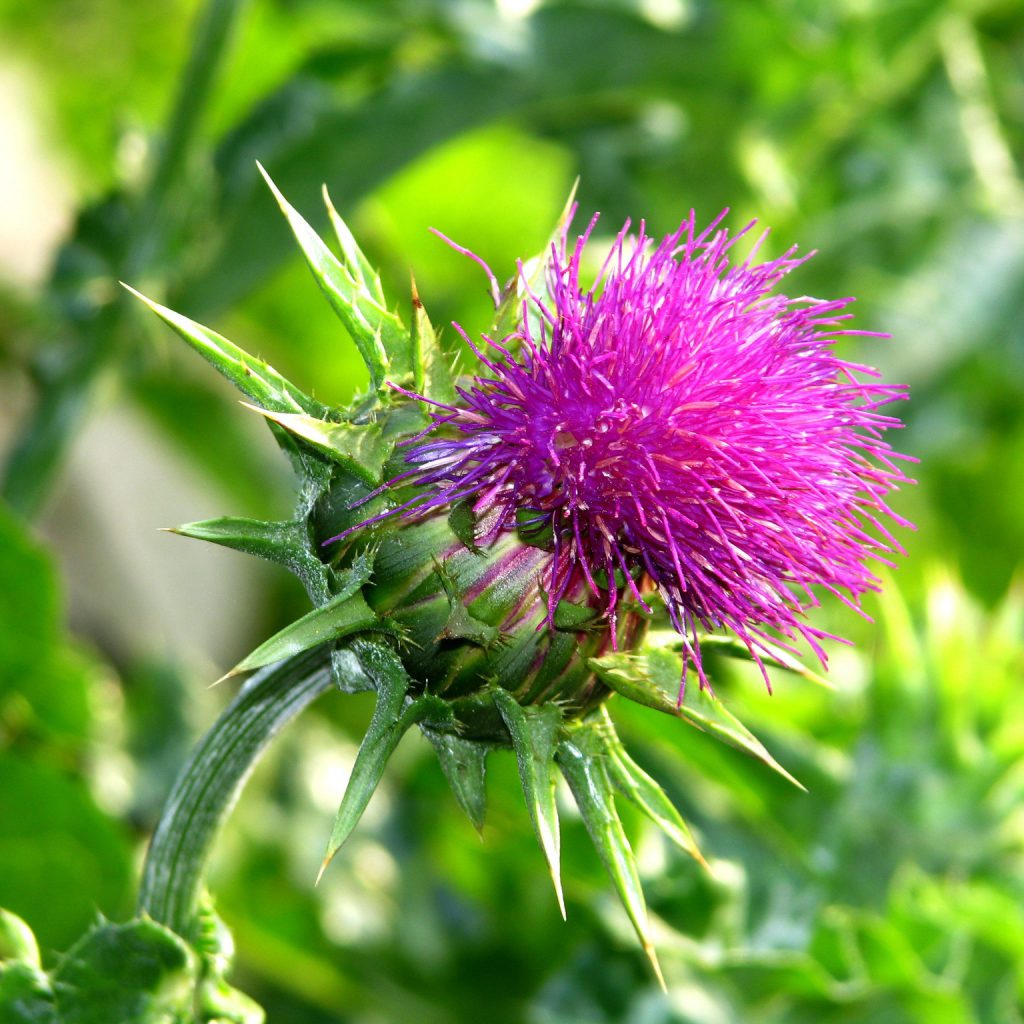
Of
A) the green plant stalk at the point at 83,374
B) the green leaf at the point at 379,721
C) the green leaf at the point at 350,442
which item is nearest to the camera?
the green leaf at the point at 379,721

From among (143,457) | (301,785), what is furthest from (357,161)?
(143,457)

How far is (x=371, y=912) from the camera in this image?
3.55 meters

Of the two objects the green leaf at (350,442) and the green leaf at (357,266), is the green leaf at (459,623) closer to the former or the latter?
the green leaf at (350,442)

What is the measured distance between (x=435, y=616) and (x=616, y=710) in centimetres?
140

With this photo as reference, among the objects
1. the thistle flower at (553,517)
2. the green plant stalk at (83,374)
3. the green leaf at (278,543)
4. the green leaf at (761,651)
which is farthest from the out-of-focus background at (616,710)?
the green leaf at (278,543)

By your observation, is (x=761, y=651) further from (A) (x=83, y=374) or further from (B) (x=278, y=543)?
(A) (x=83, y=374)

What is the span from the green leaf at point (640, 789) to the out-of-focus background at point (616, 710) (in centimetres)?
100

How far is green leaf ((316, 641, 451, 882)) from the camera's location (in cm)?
155

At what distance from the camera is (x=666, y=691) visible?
1767mm

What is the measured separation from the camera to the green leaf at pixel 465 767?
68.2 inches

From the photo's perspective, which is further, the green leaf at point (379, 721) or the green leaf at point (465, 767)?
the green leaf at point (465, 767)

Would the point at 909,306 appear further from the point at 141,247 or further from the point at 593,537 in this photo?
the point at 593,537

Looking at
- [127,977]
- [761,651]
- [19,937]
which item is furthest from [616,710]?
[19,937]

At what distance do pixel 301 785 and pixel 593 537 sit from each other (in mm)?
2163
